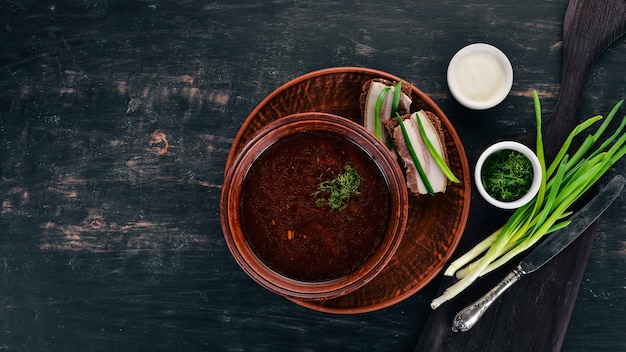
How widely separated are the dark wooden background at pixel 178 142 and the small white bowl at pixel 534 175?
0.16 m

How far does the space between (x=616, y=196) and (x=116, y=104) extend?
1603 mm

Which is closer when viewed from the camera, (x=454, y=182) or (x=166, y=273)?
(x=454, y=182)

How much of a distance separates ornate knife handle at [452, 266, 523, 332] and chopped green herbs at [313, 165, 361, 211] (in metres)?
0.55

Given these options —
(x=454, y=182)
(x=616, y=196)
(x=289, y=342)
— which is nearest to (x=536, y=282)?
(x=616, y=196)

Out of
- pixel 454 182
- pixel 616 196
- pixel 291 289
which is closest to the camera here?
pixel 291 289

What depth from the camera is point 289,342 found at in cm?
192

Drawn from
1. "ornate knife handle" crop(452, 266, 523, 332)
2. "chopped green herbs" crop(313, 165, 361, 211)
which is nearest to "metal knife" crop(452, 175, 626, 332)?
"ornate knife handle" crop(452, 266, 523, 332)

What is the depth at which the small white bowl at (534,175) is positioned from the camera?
170cm

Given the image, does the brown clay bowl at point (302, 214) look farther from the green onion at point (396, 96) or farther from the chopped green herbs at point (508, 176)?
the chopped green herbs at point (508, 176)

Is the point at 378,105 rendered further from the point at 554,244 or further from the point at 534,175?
the point at 554,244

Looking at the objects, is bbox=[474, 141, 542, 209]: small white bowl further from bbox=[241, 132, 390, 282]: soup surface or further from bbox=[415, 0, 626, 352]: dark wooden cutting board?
bbox=[241, 132, 390, 282]: soup surface

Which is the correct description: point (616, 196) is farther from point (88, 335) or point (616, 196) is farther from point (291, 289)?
point (88, 335)

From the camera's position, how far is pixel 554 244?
1.75 meters

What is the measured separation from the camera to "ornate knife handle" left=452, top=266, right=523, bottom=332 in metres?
1.74
